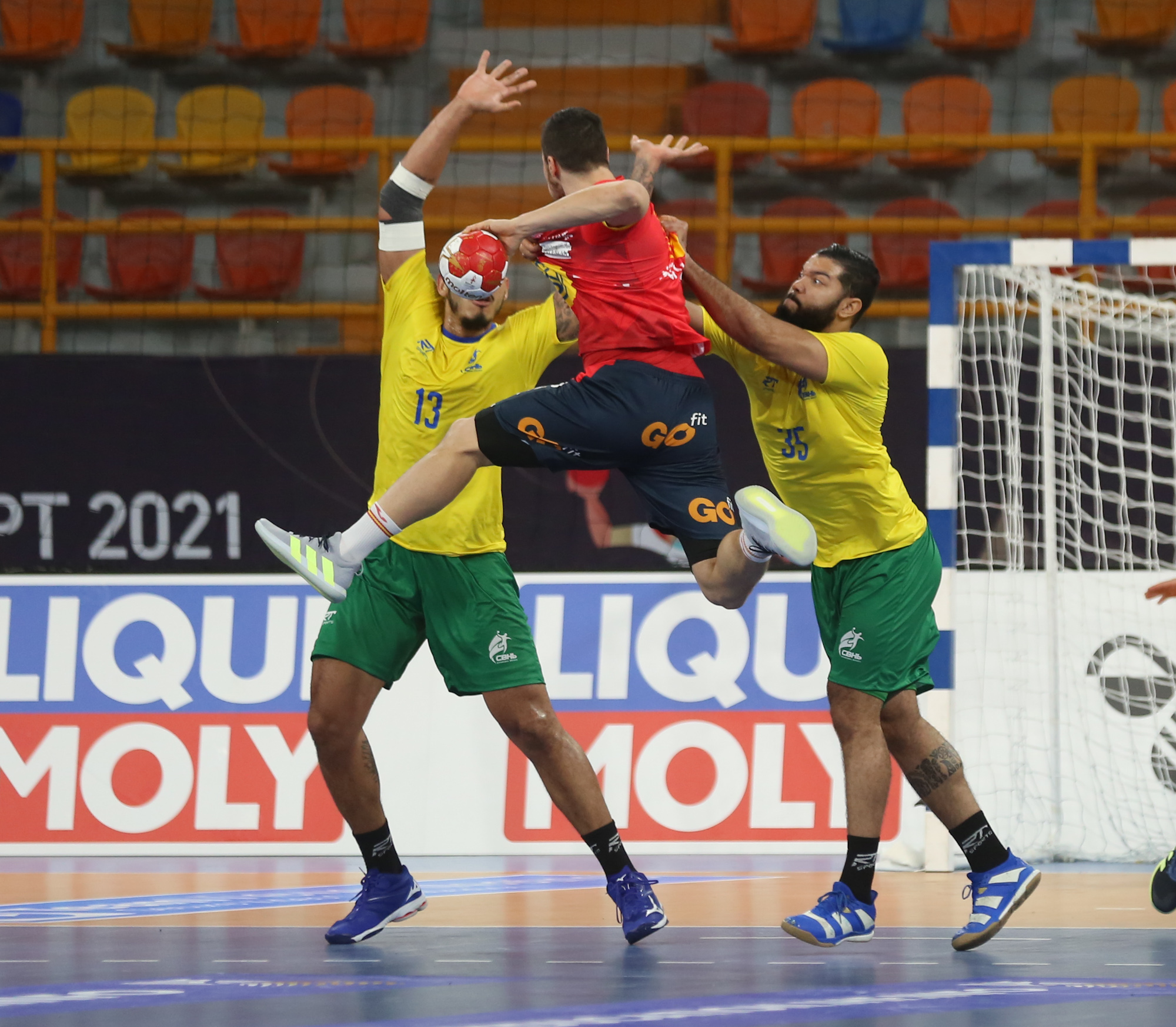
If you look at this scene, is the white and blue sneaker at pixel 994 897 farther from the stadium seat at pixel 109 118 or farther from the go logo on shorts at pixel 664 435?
the stadium seat at pixel 109 118

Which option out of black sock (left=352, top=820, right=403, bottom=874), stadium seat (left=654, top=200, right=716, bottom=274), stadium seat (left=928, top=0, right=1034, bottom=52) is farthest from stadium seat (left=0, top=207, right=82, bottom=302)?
black sock (left=352, top=820, right=403, bottom=874)

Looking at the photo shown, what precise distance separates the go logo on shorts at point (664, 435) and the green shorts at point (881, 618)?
2.41 ft

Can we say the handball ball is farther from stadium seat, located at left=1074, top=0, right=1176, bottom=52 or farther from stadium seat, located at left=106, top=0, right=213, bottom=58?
stadium seat, located at left=1074, top=0, right=1176, bottom=52

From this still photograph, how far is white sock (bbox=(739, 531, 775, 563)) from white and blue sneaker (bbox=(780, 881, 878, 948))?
1.07 meters

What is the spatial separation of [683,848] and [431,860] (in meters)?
1.20

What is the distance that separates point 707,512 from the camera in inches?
202

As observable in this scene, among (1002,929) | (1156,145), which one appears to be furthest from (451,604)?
(1156,145)

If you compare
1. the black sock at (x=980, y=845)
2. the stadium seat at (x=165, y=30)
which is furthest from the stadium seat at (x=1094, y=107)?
the black sock at (x=980, y=845)

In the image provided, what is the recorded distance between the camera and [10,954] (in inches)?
192

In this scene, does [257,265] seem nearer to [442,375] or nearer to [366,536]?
[442,375]

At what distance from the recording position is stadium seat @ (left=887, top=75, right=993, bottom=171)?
12.7 m

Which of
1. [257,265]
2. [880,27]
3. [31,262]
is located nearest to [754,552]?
[257,265]

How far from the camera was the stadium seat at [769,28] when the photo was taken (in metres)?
13.7

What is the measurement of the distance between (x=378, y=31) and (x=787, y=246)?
13.4ft
